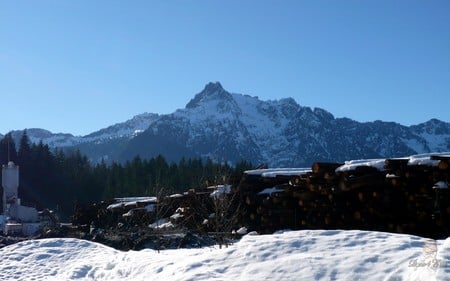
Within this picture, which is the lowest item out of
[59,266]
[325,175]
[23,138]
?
[59,266]

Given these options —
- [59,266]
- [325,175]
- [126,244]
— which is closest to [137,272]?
[59,266]

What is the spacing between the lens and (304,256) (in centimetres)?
868

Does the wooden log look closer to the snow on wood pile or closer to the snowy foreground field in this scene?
the snow on wood pile

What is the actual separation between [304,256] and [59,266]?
6.62 m

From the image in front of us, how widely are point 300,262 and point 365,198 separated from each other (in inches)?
232

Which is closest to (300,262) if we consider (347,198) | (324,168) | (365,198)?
(365,198)

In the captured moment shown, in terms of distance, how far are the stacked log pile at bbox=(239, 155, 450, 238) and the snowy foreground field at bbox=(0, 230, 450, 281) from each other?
370 centimetres

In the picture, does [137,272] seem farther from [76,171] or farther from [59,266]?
[76,171]

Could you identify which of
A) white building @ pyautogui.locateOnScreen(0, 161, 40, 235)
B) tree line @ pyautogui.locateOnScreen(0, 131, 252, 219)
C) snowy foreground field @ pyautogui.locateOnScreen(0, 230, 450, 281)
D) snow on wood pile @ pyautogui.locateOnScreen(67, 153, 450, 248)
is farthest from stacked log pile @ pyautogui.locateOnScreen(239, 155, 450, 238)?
tree line @ pyautogui.locateOnScreen(0, 131, 252, 219)

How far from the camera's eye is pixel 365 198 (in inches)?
549

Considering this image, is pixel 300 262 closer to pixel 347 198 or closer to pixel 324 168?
pixel 347 198

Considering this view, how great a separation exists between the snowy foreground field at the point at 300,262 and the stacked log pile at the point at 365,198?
12.1 ft

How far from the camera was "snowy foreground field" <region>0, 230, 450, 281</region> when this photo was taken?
7.59 meters

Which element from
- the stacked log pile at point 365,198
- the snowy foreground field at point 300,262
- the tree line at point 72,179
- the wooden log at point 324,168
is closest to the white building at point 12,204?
the stacked log pile at point 365,198
